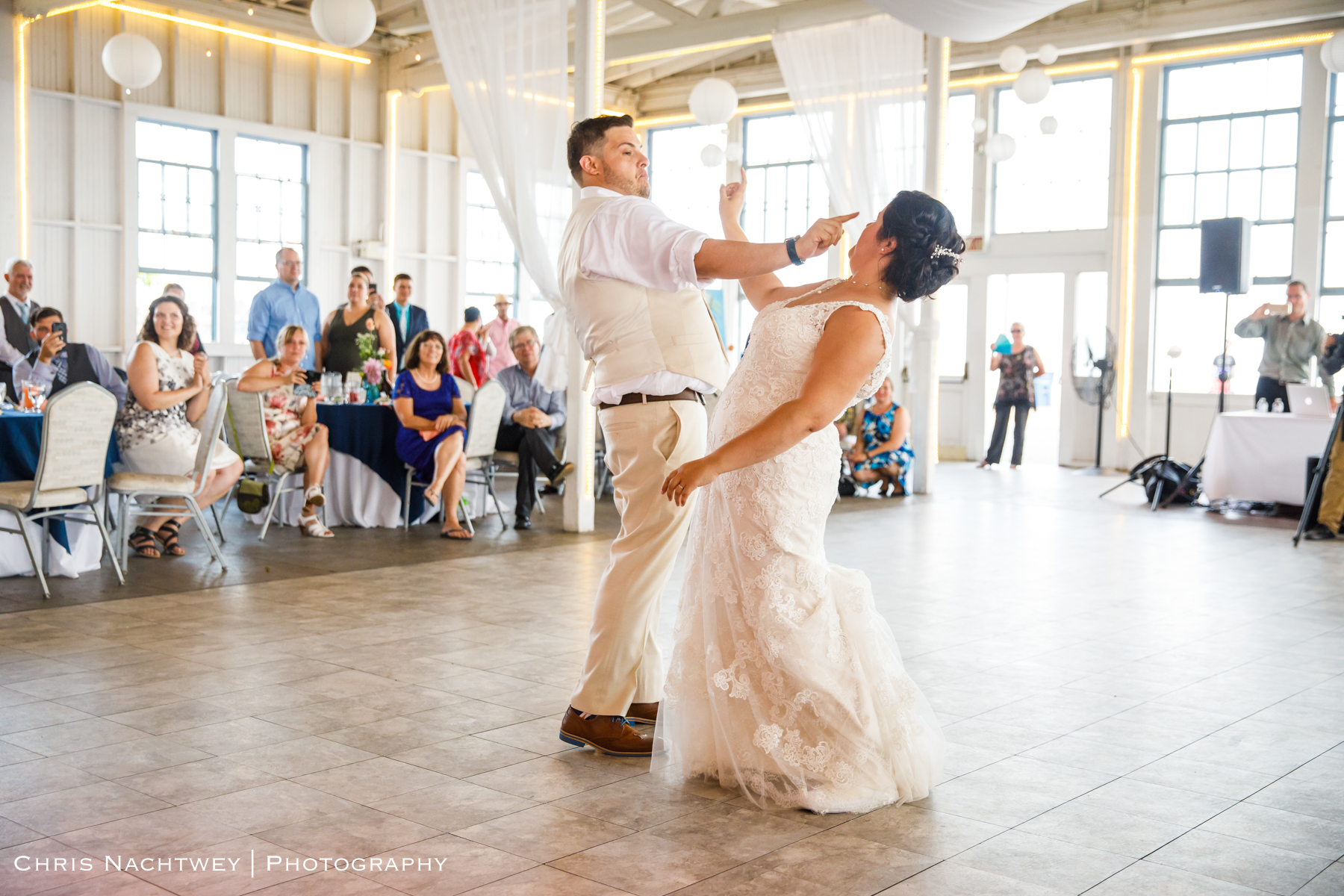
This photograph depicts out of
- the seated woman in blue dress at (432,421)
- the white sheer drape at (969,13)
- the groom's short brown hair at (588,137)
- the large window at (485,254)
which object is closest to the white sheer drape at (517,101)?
the seated woman in blue dress at (432,421)

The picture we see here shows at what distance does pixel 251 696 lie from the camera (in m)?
3.46

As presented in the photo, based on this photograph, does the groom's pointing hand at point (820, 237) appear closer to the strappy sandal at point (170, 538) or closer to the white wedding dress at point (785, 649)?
the white wedding dress at point (785, 649)

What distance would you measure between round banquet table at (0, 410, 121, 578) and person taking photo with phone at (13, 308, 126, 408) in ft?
3.40

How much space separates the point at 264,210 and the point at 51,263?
2.31 m

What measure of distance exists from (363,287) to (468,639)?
173 inches

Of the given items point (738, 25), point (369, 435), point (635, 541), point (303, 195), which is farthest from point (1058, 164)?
point (635, 541)

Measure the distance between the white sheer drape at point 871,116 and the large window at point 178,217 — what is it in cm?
656

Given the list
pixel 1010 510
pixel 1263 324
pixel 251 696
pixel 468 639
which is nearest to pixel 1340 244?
pixel 1263 324

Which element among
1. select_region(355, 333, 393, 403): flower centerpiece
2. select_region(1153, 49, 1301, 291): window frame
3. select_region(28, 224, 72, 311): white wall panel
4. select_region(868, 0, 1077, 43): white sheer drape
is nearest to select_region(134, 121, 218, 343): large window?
select_region(28, 224, 72, 311): white wall panel

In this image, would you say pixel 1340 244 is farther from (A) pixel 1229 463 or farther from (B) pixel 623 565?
(B) pixel 623 565

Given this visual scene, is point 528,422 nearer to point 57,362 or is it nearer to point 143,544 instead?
point 143,544

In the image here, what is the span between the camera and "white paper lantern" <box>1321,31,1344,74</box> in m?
8.70

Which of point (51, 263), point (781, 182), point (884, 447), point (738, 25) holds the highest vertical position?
point (738, 25)

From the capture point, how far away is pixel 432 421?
711cm
